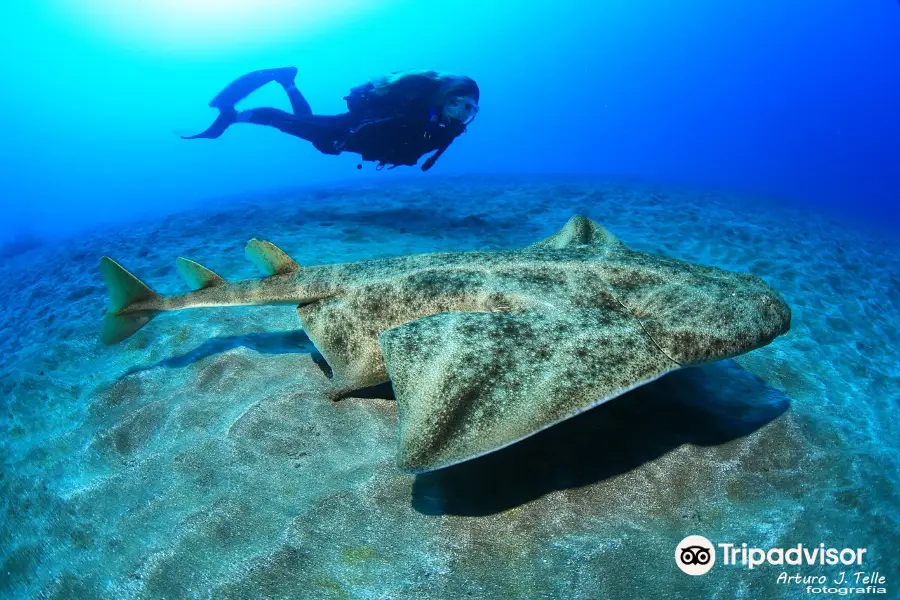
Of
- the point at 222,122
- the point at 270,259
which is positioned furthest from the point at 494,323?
the point at 222,122

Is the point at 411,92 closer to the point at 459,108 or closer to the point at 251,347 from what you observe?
the point at 459,108

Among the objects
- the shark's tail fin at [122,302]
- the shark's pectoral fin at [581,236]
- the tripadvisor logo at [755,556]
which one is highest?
the shark's pectoral fin at [581,236]

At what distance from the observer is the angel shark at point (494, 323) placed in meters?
2.22

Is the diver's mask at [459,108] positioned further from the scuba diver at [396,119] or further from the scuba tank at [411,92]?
the scuba tank at [411,92]

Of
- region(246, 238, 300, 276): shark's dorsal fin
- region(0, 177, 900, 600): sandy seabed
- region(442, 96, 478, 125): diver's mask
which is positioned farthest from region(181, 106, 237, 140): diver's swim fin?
region(246, 238, 300, 276): shark's dorsal fin

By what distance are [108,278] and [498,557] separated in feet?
14.4

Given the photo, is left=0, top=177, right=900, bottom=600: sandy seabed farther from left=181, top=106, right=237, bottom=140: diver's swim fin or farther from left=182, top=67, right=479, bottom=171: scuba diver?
left=181, top=106, right=237, bottom=140: diver's swim fin

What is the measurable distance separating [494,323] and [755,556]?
6.17 ft

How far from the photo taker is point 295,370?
4.07m

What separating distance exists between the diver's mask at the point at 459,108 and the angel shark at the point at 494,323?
7.13m

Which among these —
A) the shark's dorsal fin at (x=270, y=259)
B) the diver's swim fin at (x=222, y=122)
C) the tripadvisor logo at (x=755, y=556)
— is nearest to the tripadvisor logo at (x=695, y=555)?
the tripadvisor logo at (x=755, y=556)

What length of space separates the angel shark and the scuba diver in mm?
7151

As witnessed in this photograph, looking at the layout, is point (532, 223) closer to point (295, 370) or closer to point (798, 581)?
point (295, 370)

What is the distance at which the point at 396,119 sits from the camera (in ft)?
34.6
